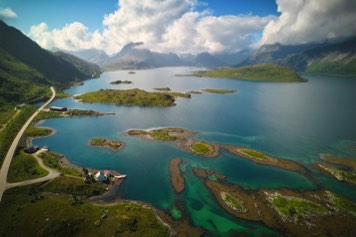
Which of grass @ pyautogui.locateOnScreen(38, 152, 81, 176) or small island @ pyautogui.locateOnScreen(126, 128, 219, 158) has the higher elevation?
small island @ pyautogui.locateOnScreen(126, 128, 219, 158)

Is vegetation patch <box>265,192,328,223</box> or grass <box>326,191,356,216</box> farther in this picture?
grass <box>326,191,356,216</box>

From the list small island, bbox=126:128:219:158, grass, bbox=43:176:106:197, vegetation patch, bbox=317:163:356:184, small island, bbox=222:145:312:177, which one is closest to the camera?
grass, bbox=43:176:106:197

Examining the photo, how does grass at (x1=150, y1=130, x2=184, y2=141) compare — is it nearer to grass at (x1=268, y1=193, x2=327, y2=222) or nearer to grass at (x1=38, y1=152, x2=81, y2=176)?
grass at (x1=38, y1=152, x2=81, y2=176)

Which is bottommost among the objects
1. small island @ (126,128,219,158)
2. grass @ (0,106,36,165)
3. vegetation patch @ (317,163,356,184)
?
vegetation patch @ (317,163,356,184)

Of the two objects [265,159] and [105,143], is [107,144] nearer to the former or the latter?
[105,143]

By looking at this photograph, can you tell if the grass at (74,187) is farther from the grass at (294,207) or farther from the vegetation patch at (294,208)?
the grass at (294,207)

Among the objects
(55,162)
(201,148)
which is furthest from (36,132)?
(201,148)

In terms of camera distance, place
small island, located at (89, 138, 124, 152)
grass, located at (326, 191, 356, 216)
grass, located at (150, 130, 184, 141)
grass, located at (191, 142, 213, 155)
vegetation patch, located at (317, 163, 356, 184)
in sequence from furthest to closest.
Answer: grass, located at (150, 130, 184, 141), small island, located at (89, 138, 124, 152), grass, located at (191, 142, 213, 155), vegetation patch, located at (317, 163, 356, 184), grass, located at (326, 191, 356, 216)

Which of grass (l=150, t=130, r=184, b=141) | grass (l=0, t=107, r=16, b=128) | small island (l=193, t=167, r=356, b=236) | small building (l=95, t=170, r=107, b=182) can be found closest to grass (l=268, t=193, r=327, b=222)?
small island (l=193, t=167, r=356, b=236)
